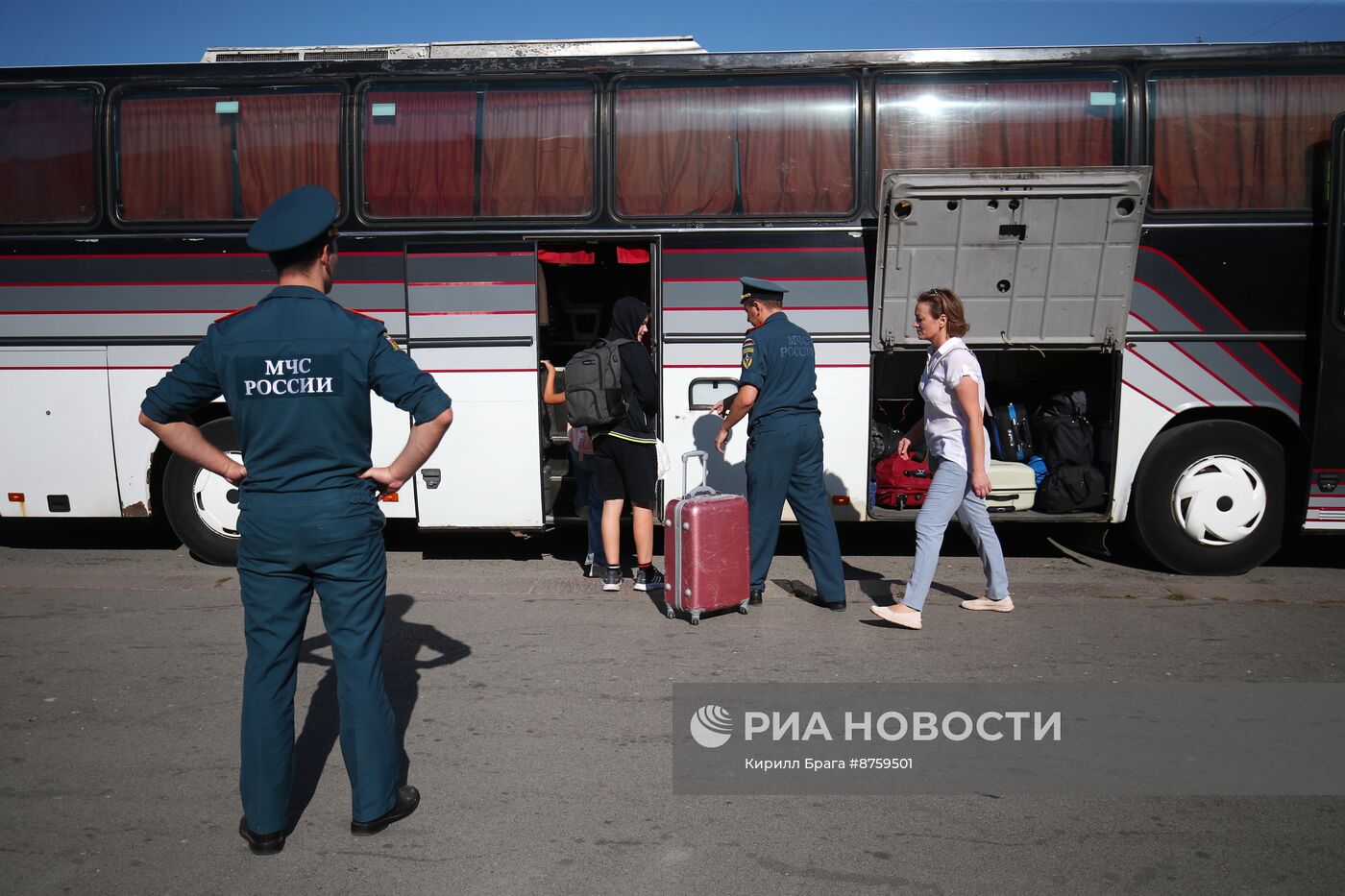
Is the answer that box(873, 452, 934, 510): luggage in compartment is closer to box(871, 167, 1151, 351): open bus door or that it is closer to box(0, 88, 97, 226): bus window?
box(871, 167, 1151, 351): open bus door

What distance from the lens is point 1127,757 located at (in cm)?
432

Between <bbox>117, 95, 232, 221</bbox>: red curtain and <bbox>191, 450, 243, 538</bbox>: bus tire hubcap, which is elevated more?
<bbox>117, 95, 232, 221</bbox>: red curtain

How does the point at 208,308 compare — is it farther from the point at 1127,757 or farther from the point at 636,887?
the point at 1127,757

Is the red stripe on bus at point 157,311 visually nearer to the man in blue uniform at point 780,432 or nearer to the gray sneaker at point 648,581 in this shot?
the gray sneaker at point 648,581

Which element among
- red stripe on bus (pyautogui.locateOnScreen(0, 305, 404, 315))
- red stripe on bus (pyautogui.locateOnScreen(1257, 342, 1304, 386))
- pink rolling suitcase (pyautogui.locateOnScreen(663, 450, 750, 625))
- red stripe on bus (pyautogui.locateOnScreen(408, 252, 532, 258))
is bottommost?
pink rolling suitcase (pyautogui.locateOnScreen(663, 450, 750, 625))

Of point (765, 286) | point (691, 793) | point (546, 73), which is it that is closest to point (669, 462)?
point (765, 286)

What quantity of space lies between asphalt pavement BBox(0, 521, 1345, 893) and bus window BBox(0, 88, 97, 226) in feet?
8.07

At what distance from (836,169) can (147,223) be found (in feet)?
15.3

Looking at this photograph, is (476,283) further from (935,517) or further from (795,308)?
(935,517)

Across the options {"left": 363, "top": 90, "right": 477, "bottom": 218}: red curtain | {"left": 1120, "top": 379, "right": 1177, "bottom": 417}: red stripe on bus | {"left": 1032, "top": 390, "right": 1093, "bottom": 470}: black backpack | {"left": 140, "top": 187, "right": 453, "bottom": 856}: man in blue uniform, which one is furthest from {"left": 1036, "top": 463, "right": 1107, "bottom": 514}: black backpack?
{"left": 140, "top": 187, "right": 453, "bottom": 856}: man in blue uniform

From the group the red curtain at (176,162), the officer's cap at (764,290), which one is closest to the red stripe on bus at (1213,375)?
the officer's cap at (764,290)

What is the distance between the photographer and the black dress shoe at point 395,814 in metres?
3.68

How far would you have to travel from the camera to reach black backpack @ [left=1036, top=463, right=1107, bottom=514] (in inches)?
291

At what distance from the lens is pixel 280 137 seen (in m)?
7.41
